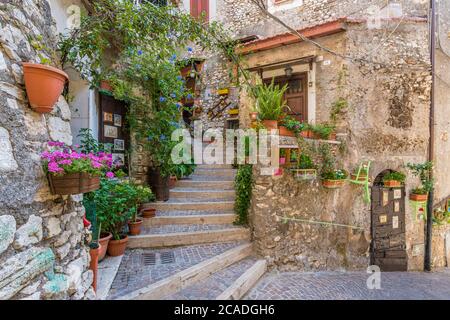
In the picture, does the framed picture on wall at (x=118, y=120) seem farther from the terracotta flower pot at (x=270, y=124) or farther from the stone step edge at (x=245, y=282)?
the stone step edge at (x=245, y=282)

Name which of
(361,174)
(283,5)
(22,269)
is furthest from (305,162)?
(283,5)

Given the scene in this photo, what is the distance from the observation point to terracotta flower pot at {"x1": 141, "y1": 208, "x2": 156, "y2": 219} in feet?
12.4

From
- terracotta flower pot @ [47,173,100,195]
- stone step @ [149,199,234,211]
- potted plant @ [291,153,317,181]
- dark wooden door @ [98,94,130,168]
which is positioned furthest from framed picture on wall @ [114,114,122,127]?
potted plant @ [291,153,317,181]

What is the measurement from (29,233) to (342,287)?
4.18m

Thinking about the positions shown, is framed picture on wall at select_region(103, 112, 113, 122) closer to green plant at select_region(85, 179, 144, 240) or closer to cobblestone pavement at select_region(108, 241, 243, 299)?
green plant at select_region(85, 179, 144, 240)

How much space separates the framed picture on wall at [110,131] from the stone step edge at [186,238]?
73.5 inches

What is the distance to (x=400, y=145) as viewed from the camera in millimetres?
4980

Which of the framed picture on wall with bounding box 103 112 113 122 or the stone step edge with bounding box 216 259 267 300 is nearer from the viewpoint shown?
the stone step edge with bounding box 216 259 267 300

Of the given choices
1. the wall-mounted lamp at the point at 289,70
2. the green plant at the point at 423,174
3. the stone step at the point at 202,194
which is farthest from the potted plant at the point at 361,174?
the wall-mounted lamp at the point at 289,70

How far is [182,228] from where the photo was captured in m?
3.71

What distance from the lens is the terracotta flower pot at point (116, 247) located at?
2941 mm

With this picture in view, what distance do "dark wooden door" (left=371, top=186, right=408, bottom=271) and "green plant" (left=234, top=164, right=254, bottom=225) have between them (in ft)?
9.84
